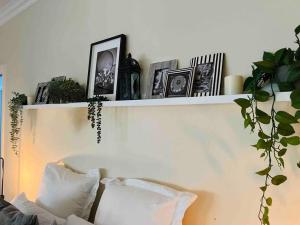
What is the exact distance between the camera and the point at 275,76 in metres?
1.16

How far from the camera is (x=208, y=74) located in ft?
4.79

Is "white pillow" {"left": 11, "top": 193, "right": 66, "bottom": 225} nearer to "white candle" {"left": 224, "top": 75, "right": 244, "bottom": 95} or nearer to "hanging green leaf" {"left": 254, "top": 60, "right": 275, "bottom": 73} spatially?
"white candle" {"left": 224, "top": 75, "right": 244, "bottom": 95}

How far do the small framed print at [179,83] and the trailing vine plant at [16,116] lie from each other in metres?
1.82

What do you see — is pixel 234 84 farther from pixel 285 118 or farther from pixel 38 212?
pixel 38 212

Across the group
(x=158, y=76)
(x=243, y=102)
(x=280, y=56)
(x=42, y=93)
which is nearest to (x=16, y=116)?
(x=42, y=93)

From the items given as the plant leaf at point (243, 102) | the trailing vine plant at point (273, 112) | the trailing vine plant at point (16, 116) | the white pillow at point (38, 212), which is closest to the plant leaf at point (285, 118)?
the trailing vine plant at point (273, 112)

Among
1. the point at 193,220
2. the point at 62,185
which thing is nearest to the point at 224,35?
the point at 193,220

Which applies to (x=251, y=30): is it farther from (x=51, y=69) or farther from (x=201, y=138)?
(x=51, y=69)

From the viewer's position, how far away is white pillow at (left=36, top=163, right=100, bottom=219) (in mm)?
1994

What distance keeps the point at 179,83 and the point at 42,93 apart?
1618 millimetres

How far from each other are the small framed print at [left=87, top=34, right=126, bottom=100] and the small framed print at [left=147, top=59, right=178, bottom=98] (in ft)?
0.99

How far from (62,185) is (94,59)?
93cm

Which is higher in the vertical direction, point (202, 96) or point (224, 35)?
point (224, 35)

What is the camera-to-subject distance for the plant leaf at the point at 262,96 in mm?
1127
